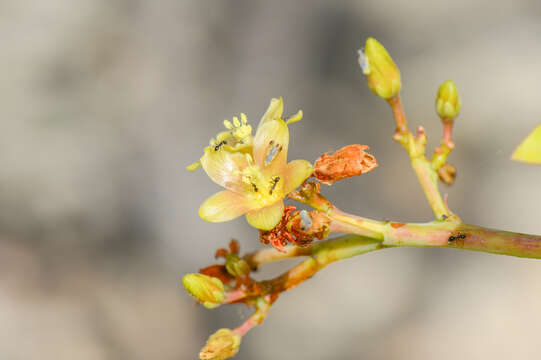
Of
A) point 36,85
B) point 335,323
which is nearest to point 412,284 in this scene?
point 335,323

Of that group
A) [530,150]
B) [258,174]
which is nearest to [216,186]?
[258,174]

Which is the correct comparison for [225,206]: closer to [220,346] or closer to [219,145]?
[219,145]

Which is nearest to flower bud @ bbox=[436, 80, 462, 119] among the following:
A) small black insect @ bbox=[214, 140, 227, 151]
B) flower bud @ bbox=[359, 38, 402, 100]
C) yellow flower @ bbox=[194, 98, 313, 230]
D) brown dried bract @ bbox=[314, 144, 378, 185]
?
flower bud @ bbox=[359, 38, 402, 100]

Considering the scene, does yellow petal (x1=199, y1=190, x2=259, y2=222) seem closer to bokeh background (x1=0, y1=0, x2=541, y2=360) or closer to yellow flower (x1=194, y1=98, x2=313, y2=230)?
yellow flower (x1=194, y1=98, x2=313, y2=230)

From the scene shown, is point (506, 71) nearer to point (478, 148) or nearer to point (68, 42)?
point (478, 148)

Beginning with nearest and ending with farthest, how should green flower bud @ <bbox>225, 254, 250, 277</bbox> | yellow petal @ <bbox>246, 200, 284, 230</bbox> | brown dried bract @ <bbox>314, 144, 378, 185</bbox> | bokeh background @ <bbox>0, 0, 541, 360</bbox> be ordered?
yellow petal @ <bbox>246, 200, 284, 230</bbox>
brown dried bract @ <bbox>314, 144, 378, 185</bbox>
green flower bud @ <bbox>225, 254, 250, 277</bbox>
bokeh background @ <bbox>0, 0, 541, 360</bbox>

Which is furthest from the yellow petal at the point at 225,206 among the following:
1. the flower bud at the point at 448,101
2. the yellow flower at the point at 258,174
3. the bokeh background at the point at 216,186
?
the bokeh background at the point at 216,186
